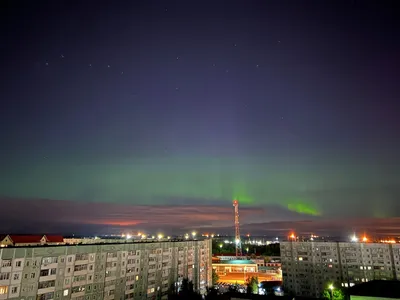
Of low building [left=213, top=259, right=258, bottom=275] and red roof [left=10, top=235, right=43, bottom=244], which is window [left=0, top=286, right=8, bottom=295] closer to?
red roof [left=10, top=235, right=43, bottom=244]

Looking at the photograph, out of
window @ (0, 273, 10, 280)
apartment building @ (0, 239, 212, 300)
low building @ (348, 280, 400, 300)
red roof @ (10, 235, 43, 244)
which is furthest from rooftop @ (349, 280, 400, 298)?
red roof @ (10, 235, 43, 244)

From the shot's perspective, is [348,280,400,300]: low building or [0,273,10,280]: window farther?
[348,280,400,300]: low building

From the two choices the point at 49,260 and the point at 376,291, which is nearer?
the point at 49,260

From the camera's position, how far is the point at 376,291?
38781mm

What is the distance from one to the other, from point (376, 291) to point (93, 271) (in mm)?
40541

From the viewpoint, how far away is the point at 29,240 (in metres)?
79.5

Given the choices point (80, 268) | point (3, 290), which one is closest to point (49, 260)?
point (80, 268)

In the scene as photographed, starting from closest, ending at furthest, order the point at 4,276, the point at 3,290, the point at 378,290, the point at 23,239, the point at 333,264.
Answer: the point at 3,290 → the point at 4,276 → the point at 378,290 → the point at 333,264 → the point at 23,239

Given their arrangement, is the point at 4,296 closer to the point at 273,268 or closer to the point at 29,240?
the point at 29,240

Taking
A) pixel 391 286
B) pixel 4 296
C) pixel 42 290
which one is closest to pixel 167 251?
pixel 42 290

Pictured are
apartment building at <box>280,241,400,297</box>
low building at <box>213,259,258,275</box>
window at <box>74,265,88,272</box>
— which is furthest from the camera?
low building at <box>213,259,258,275</box>

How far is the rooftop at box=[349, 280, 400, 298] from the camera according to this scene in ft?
122

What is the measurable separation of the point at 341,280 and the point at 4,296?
238 ft

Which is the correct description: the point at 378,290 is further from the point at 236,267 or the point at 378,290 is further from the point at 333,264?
the point at 236,267
